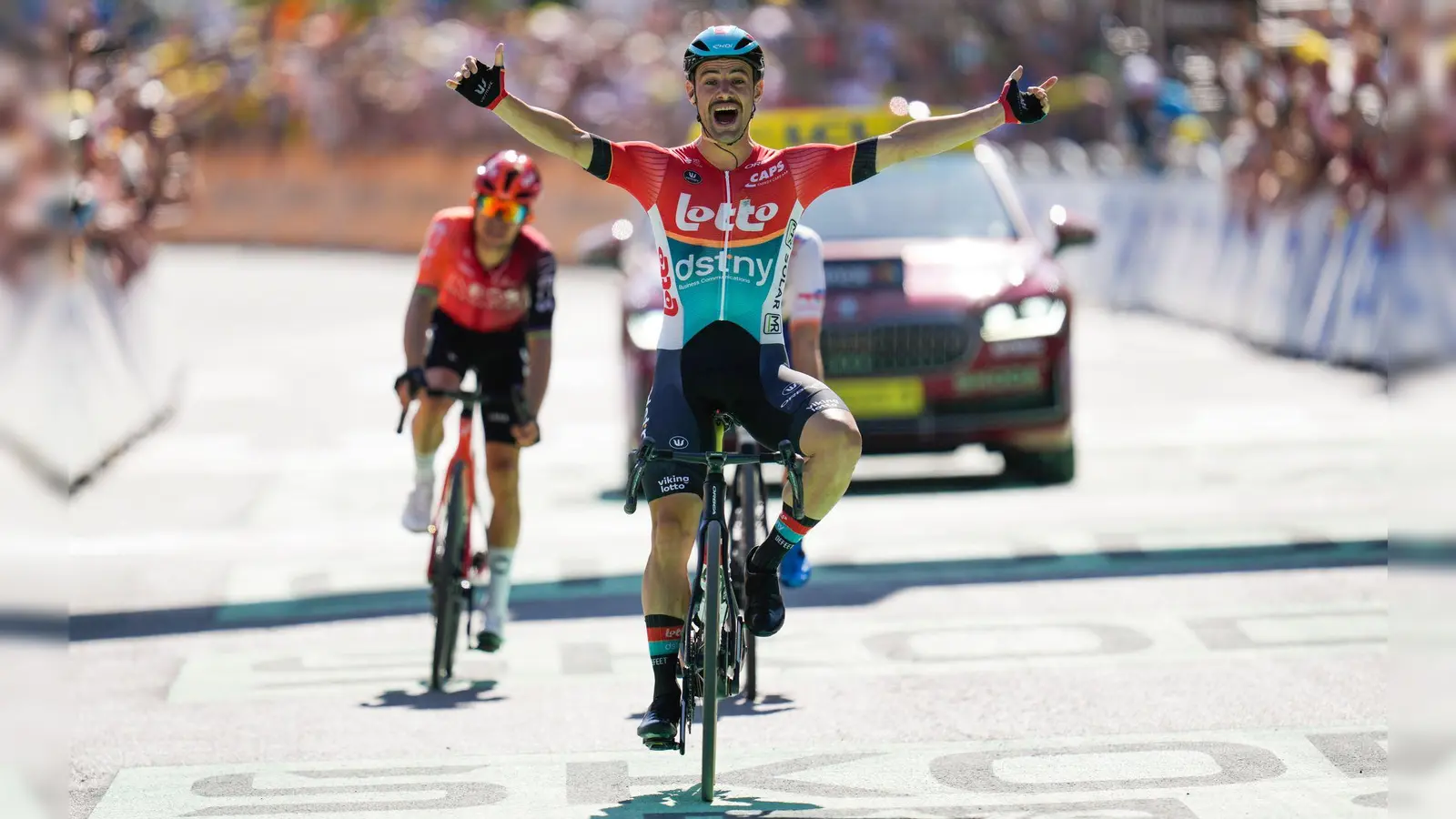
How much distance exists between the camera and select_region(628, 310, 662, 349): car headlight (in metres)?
13.6

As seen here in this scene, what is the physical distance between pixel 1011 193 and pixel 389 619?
5.44 m

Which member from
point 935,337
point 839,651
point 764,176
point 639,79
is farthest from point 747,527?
point 639,79

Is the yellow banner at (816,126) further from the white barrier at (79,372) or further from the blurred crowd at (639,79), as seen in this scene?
the white barrier at (79,372)

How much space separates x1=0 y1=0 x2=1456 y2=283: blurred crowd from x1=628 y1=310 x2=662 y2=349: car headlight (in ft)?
9.48

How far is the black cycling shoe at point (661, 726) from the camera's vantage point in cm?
716

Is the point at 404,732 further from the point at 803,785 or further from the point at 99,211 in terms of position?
the point at 99,211

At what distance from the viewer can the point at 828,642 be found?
995cm

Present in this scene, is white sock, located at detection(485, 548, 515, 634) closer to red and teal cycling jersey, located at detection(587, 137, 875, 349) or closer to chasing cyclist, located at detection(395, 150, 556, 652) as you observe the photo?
chasing cyclist, located at detection(395, 150, 556, 652)

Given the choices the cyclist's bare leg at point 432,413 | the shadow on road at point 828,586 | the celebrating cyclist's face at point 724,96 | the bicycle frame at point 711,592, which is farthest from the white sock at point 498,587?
the celebrating cyclist's face at point 724,96

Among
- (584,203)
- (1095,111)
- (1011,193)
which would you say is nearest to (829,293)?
(1011,193)

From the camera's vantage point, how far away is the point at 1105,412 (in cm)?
1838

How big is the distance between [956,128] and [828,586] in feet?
13.0

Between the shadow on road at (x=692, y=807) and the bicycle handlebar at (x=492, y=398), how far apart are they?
251 centimetres

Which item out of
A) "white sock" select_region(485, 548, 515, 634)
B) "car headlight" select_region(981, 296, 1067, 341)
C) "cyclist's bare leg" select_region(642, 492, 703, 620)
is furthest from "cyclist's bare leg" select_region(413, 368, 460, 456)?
"car headlight" select_region(981, 296, 1067, 341)
